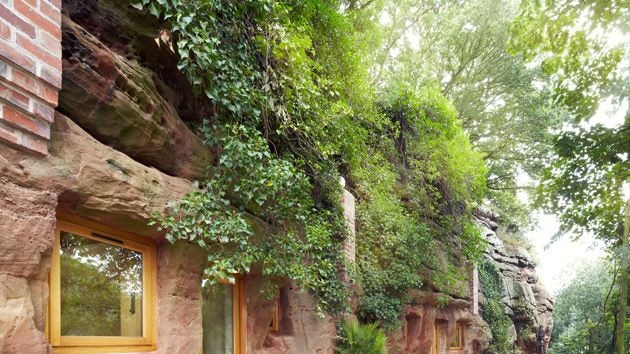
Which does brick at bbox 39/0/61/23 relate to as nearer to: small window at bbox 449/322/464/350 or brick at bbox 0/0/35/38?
brick at bbox 0/0/35/38

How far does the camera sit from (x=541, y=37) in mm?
8938

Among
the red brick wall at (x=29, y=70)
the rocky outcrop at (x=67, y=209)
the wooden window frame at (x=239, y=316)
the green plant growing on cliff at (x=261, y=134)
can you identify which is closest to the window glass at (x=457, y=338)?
the green plant growing on cliff at (x=261, y=134)

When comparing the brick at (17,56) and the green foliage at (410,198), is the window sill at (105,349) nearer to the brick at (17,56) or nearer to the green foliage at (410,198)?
the brick at (17,56)

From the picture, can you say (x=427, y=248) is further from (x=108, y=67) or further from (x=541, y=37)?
(x=108, y=67)

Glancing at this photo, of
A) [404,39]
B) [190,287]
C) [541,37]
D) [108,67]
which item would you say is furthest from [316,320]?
[404,39]

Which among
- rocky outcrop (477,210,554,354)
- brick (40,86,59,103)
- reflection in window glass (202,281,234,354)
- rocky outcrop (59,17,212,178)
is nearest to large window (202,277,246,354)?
reflection in window glass (202,281,234,354)

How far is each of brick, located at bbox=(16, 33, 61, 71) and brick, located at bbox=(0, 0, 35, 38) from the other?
0.04 meters

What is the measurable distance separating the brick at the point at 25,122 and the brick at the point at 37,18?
0.49m

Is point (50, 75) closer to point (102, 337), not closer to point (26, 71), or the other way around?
point (26, 71)

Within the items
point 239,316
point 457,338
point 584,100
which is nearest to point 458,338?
point 457,338

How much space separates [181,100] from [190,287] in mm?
1736

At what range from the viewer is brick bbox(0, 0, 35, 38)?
2.34 m

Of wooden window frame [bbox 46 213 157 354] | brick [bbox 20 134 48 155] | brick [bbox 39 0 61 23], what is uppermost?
brick [bbox 39 0 61 23]

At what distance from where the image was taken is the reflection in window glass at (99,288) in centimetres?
315
